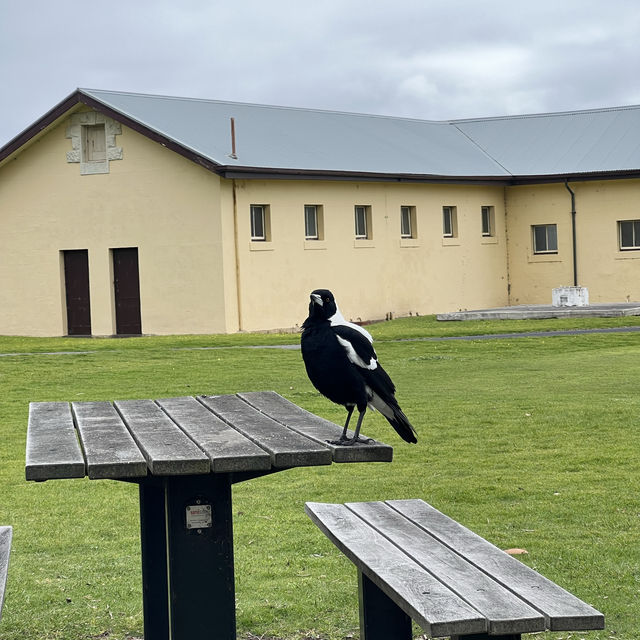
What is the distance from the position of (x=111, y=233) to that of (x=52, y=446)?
26.2 metres

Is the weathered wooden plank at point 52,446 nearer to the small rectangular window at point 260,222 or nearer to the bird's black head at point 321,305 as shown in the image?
the bird's black head at point 321,305

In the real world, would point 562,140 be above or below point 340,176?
above

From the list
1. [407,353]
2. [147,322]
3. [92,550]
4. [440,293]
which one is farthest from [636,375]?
[440,293]

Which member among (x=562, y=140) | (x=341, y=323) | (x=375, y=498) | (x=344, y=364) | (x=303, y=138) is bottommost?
(x=375, y=498)

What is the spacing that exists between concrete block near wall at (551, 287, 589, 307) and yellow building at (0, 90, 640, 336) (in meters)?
3.45

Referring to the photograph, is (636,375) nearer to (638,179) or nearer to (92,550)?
(92,550)

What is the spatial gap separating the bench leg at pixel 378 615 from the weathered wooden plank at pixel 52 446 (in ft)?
4.05

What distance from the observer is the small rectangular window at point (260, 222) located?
30641mm

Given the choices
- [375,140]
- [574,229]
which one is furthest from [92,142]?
[574,229]

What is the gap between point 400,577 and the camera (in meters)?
4.50

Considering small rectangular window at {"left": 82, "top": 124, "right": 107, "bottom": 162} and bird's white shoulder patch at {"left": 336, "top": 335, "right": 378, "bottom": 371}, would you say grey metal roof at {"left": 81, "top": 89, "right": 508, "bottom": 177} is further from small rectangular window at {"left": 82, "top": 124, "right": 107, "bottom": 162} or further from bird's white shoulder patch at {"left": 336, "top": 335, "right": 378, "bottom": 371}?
bird's white shoulder patch at {"left": 336, "top": 335, "right": 378, "bottom": 371}

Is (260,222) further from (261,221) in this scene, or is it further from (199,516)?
(199,516)

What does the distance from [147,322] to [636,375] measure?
16.5 meters

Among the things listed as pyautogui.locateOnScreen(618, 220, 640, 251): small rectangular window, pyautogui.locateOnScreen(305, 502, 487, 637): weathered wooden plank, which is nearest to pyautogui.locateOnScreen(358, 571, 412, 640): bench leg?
pyautogui.locateOnScreen(305, 502, 487, 637): weathered wooden plank
